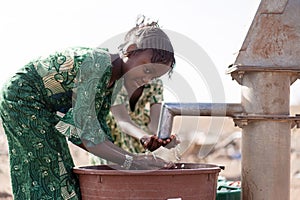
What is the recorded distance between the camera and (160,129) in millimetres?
2664

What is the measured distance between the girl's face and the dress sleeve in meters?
0.12

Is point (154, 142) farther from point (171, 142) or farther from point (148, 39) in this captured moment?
point (148, 39)

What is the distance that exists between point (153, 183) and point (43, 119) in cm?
54

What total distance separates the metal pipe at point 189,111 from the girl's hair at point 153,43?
0.54 ft

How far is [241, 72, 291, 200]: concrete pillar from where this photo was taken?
2.62 m

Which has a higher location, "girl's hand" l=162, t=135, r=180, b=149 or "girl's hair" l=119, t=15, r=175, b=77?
"girl's hair" l=119, t=15, r=175, b=77

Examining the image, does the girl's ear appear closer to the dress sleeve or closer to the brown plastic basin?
the dress sleeve

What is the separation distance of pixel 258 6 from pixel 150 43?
1.68 feet

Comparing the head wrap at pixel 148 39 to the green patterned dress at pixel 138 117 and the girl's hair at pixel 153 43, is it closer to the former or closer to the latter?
the girl's hair at pixel 153 43

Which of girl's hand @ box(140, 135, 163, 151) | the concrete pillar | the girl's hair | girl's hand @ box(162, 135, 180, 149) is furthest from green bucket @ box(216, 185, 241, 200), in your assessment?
the girl's hair

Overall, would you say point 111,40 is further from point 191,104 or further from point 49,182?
point 49,182

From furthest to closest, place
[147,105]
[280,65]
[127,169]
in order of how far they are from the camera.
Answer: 1. [147,105]
2. [280,65]
3. [127,169]

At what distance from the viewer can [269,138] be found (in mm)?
2627

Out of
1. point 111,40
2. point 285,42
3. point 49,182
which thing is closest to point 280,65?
point 285,42
